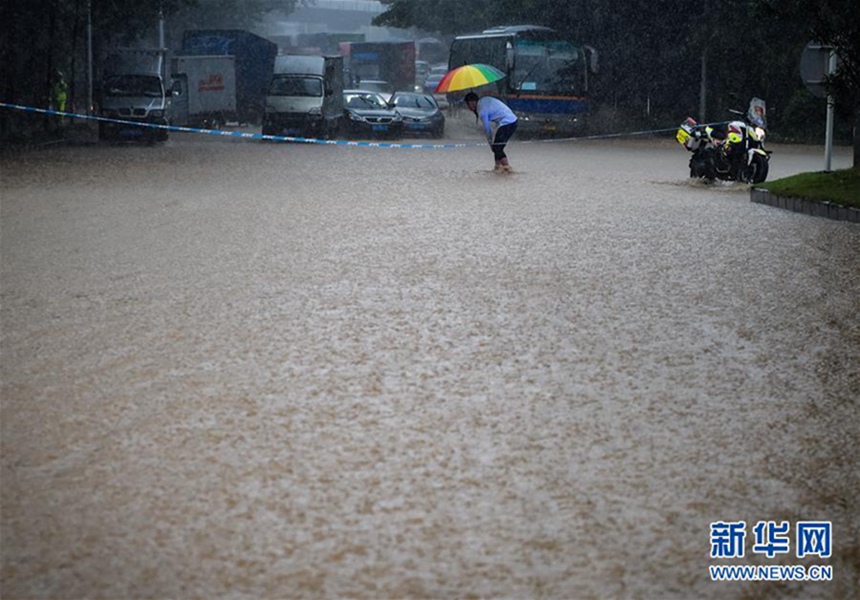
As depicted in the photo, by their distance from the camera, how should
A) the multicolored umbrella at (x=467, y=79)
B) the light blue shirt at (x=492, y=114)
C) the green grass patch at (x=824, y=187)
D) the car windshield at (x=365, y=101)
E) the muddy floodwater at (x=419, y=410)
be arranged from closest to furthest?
the muddy floodwater at (x=419, y=410), the green grass patch at (x=824, y=187), the light blue shirt at (x=492, y=114), the multicolored umbrella at (x=467, y=79), the car windshield at (x=365, y=101)

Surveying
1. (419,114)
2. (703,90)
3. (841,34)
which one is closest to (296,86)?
(419,114)

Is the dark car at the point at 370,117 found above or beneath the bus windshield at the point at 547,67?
beneath

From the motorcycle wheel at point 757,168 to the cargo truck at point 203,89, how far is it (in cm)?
2433

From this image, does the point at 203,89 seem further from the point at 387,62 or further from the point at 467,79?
the point at 387,62

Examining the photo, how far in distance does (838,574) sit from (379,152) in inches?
1088

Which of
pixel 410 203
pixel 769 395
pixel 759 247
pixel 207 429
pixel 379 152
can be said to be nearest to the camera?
pixel 207 429

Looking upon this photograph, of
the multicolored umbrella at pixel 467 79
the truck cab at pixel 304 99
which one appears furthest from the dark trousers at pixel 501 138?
the truck cab at pixel 304 99

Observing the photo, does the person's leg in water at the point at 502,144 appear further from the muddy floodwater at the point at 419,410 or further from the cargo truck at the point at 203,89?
the cargo truck at the point at 203,89

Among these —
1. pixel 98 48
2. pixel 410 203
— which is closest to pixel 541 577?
pixel 410 203

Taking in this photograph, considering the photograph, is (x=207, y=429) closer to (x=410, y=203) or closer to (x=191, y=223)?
(x=191, y=223)

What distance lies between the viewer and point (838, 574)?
4496mm

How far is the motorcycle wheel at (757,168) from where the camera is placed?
22.7 m

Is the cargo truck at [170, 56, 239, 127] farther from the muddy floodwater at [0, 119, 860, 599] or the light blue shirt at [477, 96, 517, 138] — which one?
the muddy floodwater at [0, 119, 860, 599]

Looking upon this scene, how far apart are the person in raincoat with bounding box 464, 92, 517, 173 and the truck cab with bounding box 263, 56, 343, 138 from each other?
14.2 m
